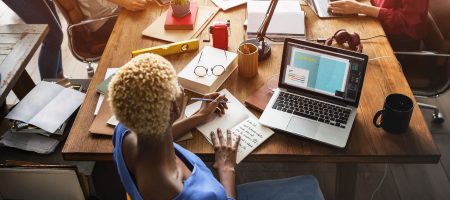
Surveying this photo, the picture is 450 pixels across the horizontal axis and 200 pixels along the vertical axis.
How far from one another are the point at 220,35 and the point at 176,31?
10.9 inches

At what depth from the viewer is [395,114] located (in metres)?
1.55

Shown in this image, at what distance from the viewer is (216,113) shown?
1.74m

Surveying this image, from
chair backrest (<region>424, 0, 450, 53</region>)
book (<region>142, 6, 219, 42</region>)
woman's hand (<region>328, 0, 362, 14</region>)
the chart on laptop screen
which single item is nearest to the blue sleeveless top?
the chart on laptop screen

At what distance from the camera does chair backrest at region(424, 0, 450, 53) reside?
230cm

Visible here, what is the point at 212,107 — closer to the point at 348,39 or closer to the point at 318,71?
the point at 318,71

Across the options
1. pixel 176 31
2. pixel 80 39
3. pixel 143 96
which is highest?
pixel 143 96

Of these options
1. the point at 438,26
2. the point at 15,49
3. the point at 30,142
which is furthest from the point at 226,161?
the point at 438,26

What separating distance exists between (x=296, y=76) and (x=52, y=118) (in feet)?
3.40

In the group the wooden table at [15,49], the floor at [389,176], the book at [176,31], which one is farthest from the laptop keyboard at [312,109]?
the wooden table at [15,49]

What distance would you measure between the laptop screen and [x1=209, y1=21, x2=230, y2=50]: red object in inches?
14.5

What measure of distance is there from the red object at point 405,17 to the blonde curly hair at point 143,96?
1414 millimetres

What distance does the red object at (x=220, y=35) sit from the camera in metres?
1.99

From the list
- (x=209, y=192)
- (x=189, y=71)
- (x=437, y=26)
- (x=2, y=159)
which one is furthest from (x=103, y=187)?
(x=437, y=26)

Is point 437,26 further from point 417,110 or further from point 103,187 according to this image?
point 103,187
